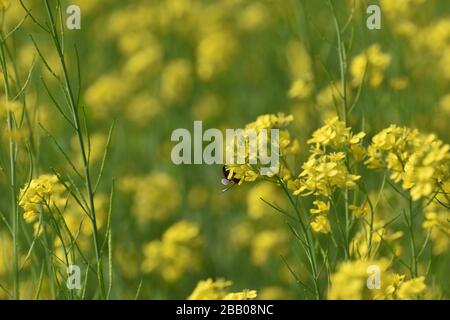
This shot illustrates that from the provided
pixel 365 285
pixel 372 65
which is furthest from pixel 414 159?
pixel 372 65

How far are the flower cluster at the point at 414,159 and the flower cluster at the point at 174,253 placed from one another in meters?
1.48

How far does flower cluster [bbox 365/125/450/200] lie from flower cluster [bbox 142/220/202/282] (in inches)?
58.3

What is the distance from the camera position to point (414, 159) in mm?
2291

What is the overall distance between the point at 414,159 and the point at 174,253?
183 cm

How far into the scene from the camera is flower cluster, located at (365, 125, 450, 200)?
7.18ft

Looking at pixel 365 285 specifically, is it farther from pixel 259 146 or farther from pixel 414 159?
pixel 259 146

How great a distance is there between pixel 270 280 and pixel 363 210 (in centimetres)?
190

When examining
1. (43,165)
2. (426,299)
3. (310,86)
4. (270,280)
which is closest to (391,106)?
(310,86)

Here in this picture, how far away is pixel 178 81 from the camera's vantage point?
5582mm

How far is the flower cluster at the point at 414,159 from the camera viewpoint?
2188mm

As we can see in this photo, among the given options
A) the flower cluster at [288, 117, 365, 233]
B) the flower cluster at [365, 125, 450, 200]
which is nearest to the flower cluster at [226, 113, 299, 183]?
the flower cluster at [288, 117, 365, 233]

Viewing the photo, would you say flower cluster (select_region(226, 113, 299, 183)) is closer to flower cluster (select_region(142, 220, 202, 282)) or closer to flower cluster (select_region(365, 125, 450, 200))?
flower cluster (select_region(365, 125, 450, 200))

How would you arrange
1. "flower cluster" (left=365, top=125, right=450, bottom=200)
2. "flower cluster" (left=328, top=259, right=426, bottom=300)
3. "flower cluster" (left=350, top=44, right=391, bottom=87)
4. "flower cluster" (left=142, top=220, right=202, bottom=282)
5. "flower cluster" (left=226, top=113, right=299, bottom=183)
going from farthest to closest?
"flower cluster" (left=142, top=220, right=202, bottom=282) → "flower cluster" (left=350, top=44, right=391, bottom=87) → "flower cluster" (left=226, top=113, right=299, bottom=183) → "flower cluster" (left=365, top=125, right=450, bottom=200) → "flower cluster" (left=328, top=259, right=426, bottom=300)

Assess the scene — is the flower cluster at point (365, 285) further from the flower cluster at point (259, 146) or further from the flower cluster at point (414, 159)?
the flower cluster at point (259, 146)
